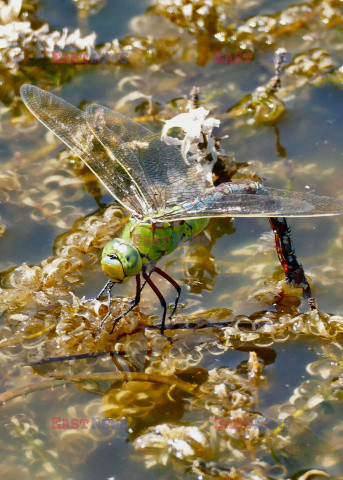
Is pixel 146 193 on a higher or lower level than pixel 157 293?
higher

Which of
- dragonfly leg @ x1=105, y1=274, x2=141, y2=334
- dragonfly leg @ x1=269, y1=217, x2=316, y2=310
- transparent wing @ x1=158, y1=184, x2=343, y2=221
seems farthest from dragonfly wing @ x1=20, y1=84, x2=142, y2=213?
dragonfly leg @ x1=269, y1=217, x2=316, y2=310

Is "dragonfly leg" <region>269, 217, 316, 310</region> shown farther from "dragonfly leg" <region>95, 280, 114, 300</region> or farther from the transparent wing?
"dragonfly leg" <region>95, 280, 114, 300</region>

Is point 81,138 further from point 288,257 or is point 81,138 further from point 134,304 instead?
point 288,257

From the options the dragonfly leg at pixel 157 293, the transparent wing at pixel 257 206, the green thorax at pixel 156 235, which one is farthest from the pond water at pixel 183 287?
the transparent wing at pixel 257 206

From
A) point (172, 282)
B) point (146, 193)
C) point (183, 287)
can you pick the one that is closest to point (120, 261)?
point (172, 282)

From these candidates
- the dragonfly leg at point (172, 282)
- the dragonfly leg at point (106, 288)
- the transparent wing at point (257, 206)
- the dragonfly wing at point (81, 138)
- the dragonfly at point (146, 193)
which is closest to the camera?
the transparent wing at point (257, 206)

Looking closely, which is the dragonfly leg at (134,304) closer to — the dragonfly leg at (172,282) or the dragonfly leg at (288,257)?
the dragonfly leg at (172,282)

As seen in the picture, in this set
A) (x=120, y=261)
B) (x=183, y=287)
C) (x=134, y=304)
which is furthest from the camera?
(x=183, y=287)
